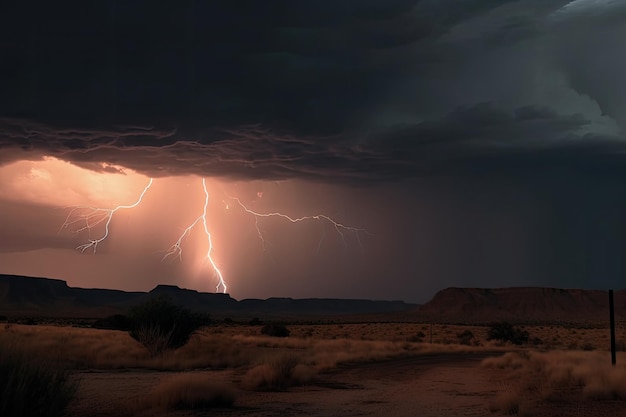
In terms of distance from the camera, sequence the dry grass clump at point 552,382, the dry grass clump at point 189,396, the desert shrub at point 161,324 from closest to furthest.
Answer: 1. the dry grass clump at point 189,396
2. the dry grass clump at point 552,382
3. the desert shrub at point 161,324

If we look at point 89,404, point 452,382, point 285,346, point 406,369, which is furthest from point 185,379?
point 285,346

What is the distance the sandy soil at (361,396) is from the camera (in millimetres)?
16094

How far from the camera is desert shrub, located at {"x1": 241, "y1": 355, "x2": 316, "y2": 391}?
21438mm

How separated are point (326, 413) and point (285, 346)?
29.8m

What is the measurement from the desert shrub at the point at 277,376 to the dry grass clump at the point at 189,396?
423 centimetres

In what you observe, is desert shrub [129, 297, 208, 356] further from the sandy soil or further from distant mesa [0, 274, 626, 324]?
distant mesa [0, 274, 626, 324]

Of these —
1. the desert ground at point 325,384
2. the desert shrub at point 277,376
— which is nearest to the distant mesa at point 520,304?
the desert ground at point 325,384

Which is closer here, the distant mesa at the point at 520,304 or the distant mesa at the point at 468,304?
the distant mesa at the point at 520,304

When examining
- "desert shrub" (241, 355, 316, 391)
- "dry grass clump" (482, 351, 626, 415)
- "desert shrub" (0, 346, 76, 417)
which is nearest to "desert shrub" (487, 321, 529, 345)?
"dry grass clump" (482, 351, 626, 415)

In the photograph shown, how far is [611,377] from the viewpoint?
19.7m

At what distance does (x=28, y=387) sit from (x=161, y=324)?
22.0 metres

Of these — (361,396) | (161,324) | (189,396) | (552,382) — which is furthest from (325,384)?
(161,324)

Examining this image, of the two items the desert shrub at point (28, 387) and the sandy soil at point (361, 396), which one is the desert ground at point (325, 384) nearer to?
the sandy soil at point (361, 396)

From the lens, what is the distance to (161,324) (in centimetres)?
3397
